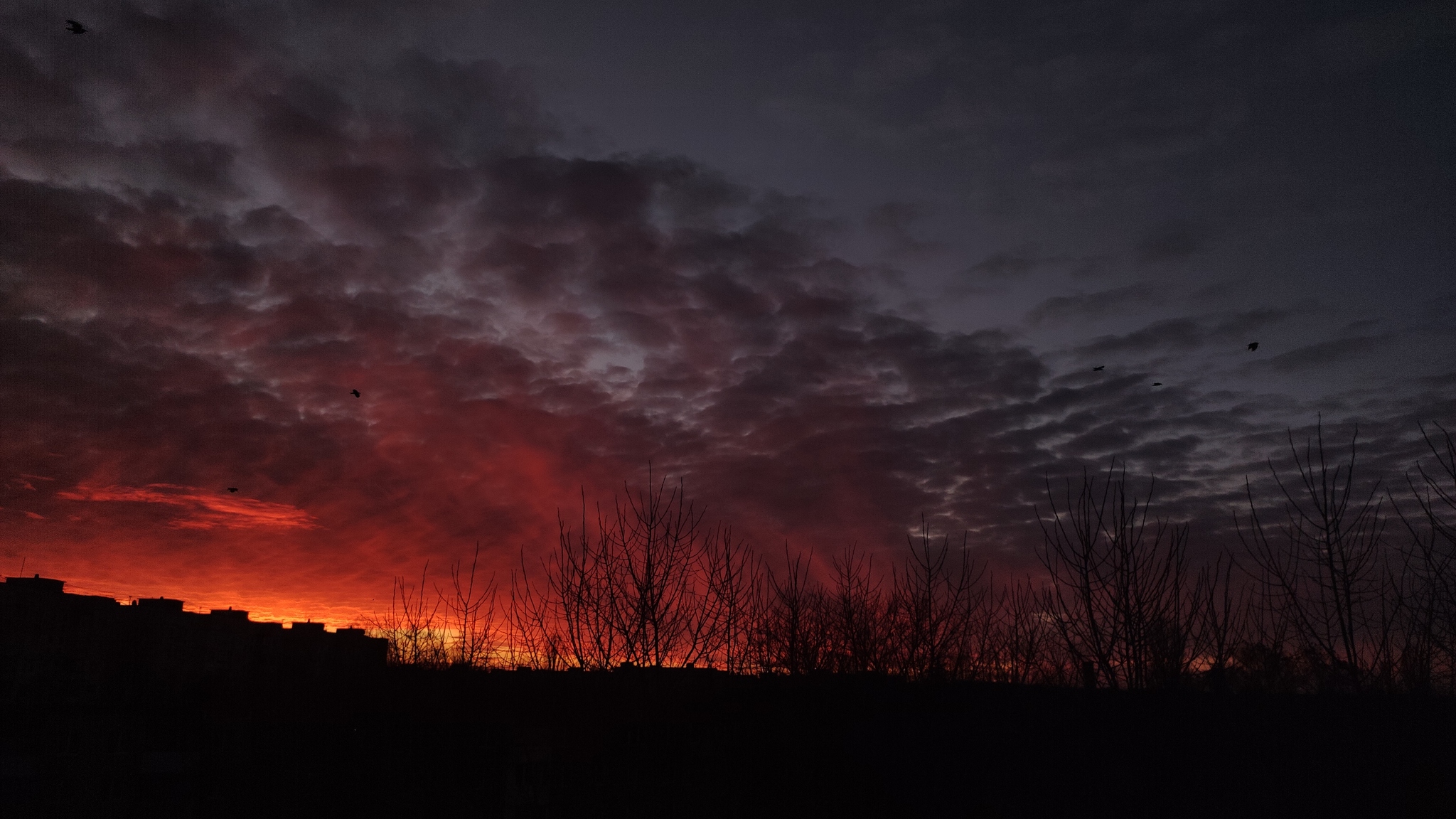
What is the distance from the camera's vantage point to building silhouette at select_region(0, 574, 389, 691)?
1149 cm

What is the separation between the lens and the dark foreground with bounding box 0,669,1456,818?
7668 mm

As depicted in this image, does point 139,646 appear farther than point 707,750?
Yes

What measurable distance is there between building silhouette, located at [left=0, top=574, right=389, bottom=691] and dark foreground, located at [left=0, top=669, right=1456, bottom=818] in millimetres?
327

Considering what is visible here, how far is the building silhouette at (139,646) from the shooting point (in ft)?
37.7

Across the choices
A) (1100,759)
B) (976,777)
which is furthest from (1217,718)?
(976,777)

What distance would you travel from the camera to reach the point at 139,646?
496 inches

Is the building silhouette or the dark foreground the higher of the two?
the building silhouette

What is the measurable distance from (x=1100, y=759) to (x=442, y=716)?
371 inches

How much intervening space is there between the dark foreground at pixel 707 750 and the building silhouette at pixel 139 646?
33cm

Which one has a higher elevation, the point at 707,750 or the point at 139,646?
the point at 139,646

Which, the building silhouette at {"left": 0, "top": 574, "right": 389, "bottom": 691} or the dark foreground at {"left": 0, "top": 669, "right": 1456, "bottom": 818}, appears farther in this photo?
the building silhouette at {"left": 0, "top": 574, "right": 389, "bottom": 691}

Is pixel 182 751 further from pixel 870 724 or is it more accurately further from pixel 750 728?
pixel 870 724

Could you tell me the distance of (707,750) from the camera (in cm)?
1084

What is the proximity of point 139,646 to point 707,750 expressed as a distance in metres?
9.26
